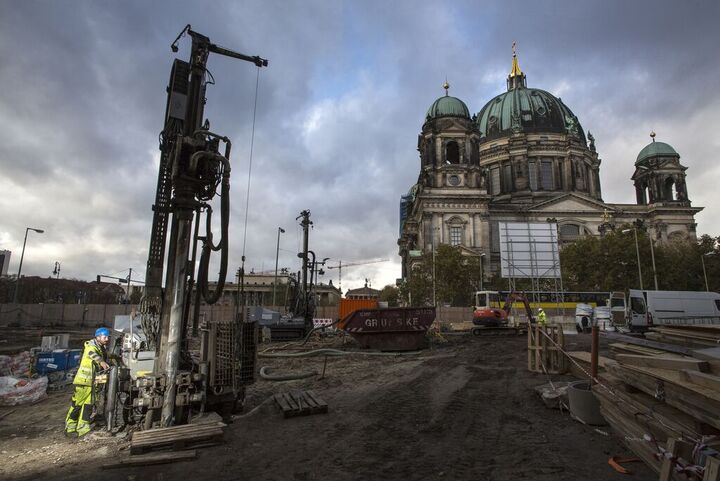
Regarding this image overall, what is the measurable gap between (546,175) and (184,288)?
234ft

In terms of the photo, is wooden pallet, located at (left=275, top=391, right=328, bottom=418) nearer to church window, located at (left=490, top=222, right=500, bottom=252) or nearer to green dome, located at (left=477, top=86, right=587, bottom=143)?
church window, located at (left=490, top=222, right=500, bottom=252)

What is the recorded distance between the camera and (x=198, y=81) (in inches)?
302

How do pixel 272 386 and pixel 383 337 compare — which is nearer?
pixel 272 386

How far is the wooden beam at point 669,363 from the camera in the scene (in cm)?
437

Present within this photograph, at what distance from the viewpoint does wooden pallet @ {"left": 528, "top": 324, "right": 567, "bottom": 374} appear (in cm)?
1143

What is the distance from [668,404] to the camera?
15.7 feet

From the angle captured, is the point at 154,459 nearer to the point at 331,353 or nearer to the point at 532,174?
the point at 331,353

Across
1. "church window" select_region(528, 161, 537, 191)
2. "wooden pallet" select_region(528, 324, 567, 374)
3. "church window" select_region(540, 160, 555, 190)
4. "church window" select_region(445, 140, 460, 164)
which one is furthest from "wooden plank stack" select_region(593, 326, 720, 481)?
"church window" select_region(540, 160, 555, 190)

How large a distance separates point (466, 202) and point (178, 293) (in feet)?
171

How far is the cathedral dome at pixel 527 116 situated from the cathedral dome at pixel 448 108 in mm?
14318

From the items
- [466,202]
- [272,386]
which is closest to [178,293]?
[272,386]

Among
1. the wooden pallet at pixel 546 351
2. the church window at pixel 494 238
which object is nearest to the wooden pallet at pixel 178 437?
the wooden pallet at pixel 546 351

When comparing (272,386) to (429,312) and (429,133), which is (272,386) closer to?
(429,312)

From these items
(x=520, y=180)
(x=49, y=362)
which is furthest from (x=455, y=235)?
(x=49, y=362)
